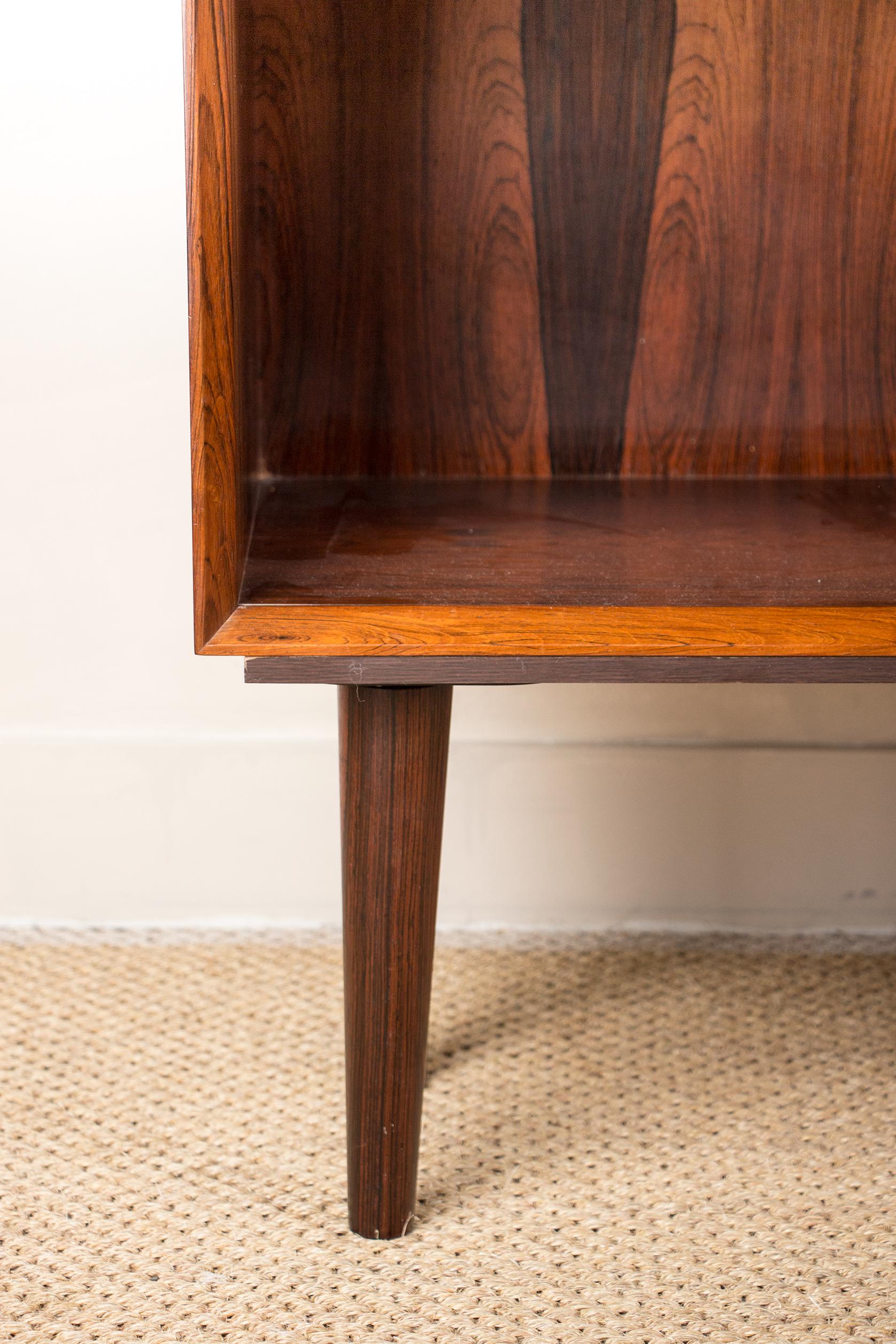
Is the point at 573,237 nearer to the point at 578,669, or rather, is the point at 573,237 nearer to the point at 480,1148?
the point at 578,669

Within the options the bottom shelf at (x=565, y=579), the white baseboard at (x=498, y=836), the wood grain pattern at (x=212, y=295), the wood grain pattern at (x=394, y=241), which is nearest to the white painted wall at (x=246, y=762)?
the white baseboard at (x=498, y=836)

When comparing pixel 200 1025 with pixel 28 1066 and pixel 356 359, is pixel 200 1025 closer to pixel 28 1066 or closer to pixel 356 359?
pixel 28 1066

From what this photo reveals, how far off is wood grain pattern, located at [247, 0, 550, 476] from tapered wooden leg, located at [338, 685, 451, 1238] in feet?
0.77

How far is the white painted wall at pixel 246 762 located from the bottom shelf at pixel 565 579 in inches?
10.1

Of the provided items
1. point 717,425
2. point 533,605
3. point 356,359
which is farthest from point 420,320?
point 533,605

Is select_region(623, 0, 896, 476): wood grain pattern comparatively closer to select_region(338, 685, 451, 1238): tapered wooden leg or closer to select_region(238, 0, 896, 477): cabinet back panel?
select_region(238, 0, 896, 477): cabinet back panel

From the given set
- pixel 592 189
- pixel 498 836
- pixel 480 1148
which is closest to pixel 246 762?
pixel 498 836

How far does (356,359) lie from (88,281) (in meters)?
0.23

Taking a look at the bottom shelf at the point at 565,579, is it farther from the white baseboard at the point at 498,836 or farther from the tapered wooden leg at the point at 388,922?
the white baseboard at the point at 498,836

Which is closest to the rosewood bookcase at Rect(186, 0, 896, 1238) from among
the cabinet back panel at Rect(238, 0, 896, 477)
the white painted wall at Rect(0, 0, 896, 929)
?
the cabinet back panel at Rect(238, 0, 896, 477)

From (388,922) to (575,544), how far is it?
7.5 inches

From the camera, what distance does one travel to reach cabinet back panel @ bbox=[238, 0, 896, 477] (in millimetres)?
703

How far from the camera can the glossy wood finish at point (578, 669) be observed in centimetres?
48

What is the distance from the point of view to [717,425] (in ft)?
A: 2.48
